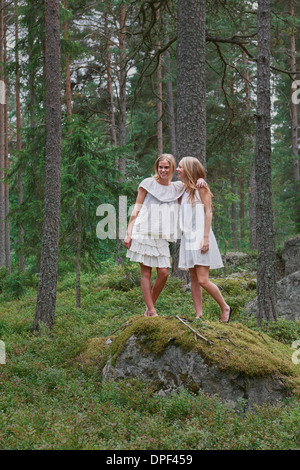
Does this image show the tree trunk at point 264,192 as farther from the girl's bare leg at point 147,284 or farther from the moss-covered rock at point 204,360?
the girl's bare leg at point 147,284

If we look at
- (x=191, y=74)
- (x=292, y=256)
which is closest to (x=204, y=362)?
(x=191, y=74)

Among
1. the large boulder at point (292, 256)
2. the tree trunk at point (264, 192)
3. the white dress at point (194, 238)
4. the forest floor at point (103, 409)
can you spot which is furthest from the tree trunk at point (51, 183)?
the large boulder at point (292, 256)

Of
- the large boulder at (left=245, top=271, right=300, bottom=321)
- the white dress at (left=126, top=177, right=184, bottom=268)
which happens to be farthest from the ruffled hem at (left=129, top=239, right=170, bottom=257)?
the large boulder at (left=245, top=271, right=300, bottom=321)

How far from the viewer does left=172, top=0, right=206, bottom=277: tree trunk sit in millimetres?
9156

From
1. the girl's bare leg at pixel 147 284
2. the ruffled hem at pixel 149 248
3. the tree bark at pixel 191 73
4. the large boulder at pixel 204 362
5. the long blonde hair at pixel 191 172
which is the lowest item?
the large boulder at pixel 204 362

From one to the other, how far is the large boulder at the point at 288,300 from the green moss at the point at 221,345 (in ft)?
8.07

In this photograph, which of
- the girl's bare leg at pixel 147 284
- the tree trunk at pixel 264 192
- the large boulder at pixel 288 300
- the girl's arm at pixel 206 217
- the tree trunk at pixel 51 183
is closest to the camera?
the girl's arm at pixel 206 217

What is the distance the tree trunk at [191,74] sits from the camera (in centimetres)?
916

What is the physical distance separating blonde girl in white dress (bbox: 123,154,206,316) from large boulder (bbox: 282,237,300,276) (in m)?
6.98

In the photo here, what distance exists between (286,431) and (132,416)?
159 cm

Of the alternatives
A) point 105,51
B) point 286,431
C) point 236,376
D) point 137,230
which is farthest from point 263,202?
point 105,51
